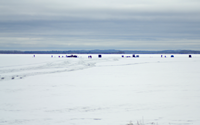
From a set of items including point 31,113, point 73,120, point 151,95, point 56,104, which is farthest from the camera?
point 151,95

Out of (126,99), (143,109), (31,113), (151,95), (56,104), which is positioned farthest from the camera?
(151,95)

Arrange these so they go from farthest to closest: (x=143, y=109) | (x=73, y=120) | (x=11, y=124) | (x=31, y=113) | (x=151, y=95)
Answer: (x=151, y=95) → (x=143, y=109) → (x=31, y=113) → (x=73, y=120) → (x=11, y=124)

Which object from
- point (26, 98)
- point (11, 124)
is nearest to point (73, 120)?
point (11, 124)

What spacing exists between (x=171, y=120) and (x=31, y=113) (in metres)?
4.69

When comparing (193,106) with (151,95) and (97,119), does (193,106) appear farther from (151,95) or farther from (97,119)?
(97,119)

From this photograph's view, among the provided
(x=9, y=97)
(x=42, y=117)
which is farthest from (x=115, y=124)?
(x=9, y=97)

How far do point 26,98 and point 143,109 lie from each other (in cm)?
536

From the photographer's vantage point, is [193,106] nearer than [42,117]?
No

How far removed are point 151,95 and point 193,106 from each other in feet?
8.17

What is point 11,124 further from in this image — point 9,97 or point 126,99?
point 126,99

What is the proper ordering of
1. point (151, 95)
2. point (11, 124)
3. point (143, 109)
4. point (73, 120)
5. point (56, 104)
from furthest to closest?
point (151, 95)
point (56, 104)
point (143, 109)
point (73, 120)
point (11, 124)

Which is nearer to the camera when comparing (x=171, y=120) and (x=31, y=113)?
(x=171, y=120)

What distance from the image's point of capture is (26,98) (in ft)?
34.5

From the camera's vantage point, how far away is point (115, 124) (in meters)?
6.89
